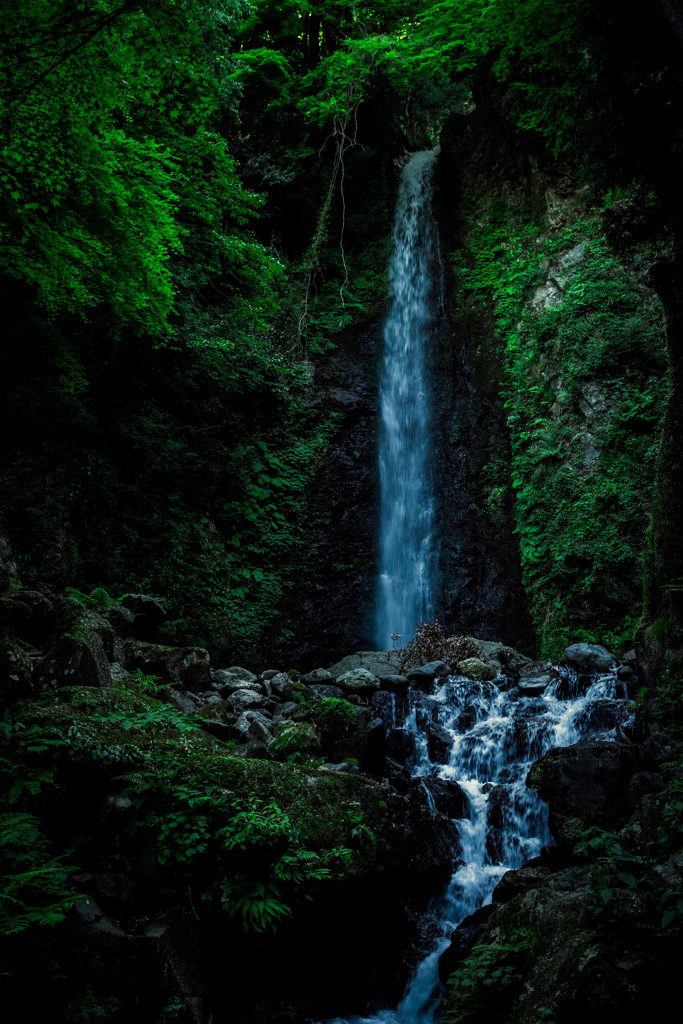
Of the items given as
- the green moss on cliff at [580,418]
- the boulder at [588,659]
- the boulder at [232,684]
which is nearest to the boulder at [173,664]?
the boulder at [232,684]

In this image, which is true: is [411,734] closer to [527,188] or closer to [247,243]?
[247,243]

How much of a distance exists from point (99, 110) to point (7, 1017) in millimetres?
7536

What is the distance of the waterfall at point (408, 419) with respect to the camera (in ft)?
40.2

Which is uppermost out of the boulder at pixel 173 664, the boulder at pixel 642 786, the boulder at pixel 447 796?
the boulder at pixel 173 664

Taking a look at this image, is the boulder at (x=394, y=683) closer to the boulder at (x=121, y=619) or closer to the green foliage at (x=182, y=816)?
the boulder at (x=121, y=619)

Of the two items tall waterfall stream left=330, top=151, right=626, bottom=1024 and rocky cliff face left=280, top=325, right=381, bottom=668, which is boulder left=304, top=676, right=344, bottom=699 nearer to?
tall waterfall stream left=330, top=151, right=626, bottom=1024

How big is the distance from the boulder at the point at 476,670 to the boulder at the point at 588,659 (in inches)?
42.3

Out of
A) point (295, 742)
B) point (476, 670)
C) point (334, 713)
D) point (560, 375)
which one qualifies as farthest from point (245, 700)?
point (560, 375)

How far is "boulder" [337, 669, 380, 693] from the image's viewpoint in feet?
25.7

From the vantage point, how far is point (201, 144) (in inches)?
345

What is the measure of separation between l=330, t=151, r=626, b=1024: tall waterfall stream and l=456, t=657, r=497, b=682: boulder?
0.77ft

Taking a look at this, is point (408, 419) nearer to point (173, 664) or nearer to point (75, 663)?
point (173, 664)

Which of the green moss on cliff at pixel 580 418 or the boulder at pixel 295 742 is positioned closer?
the boulder at pixel 295 742

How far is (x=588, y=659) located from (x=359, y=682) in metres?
3.15
